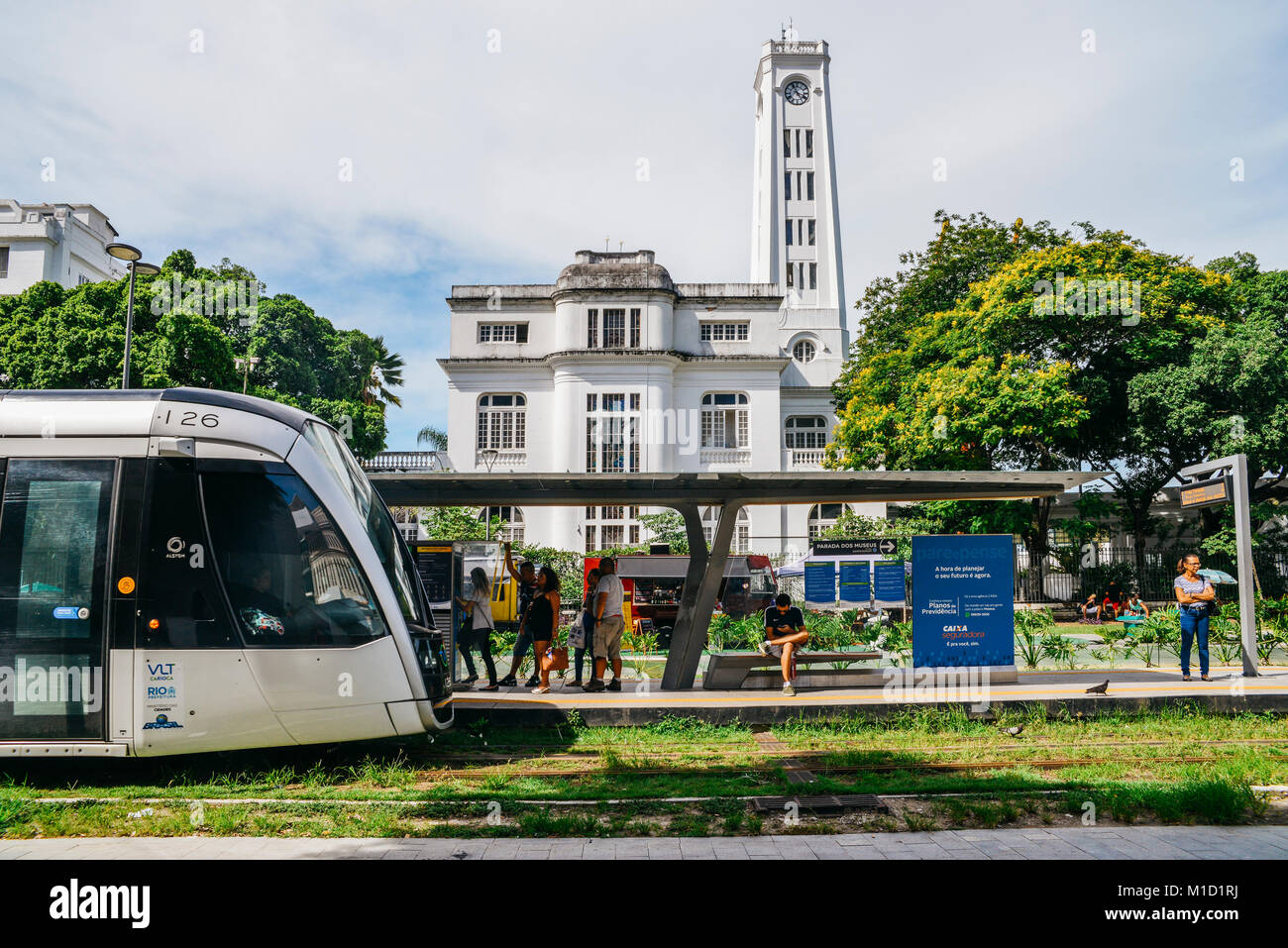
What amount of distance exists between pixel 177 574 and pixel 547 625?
5211mm

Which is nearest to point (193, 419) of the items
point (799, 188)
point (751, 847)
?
point (751, 847)

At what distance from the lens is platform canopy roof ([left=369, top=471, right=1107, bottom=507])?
411 inches

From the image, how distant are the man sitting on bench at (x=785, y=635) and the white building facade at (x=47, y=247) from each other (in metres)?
43.0

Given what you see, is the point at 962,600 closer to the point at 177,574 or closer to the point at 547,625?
the point at 547,625

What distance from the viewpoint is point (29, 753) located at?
7.09 m

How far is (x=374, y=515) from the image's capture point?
8.34 m

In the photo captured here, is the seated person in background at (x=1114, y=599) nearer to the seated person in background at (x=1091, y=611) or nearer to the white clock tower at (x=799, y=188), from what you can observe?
the seated person in background at (x=1091, y=611)

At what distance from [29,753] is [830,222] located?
52.2 m

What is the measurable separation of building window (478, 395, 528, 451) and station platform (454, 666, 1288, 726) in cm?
3154

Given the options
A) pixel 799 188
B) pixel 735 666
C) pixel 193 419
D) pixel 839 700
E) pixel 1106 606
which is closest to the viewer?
pixel 193 419

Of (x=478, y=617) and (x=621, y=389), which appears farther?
(x=621, y=389)

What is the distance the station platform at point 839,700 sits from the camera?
10.0 m

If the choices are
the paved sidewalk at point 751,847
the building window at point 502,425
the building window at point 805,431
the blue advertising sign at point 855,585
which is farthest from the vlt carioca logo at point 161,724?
the building window at point 805,431

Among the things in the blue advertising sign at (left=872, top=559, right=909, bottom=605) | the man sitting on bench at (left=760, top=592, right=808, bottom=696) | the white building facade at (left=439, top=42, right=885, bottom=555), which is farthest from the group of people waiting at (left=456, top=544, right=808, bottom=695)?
the white building facade at (left=439, top=42, right=885, bottom=555)
